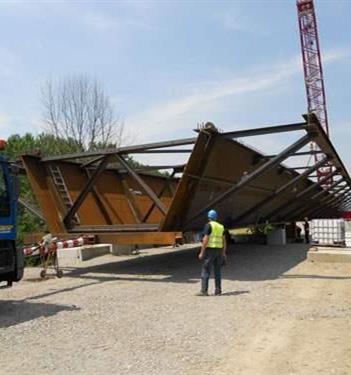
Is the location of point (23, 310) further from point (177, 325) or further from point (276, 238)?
point (276, 238)

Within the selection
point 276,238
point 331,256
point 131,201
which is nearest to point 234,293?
point 331,256

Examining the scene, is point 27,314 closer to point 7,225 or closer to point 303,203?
point 7,225

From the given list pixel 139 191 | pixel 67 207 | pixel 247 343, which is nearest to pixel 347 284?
pixel 247 343

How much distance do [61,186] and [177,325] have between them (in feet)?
31.0

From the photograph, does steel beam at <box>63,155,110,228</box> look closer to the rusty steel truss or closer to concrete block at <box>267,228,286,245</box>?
the rusty steel truss

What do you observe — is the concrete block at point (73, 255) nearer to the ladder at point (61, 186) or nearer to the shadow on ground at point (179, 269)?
the shadow on ground at point (179, 269)

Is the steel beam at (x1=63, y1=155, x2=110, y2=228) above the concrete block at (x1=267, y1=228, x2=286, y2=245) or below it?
above

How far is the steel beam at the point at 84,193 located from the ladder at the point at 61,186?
1.13ft

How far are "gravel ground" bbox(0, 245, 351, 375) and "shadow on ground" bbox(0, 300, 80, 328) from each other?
0.06 feet

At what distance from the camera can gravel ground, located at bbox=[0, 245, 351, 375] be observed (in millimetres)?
6195

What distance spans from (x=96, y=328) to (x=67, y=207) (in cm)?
887

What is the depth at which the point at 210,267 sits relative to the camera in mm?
11305

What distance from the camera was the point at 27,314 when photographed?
31.2 ft

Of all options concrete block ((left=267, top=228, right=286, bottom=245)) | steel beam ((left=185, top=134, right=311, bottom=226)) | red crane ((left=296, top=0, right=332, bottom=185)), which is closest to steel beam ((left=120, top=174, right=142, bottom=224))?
steel beam ((left=185, top=134, right=311, bottom=226))
